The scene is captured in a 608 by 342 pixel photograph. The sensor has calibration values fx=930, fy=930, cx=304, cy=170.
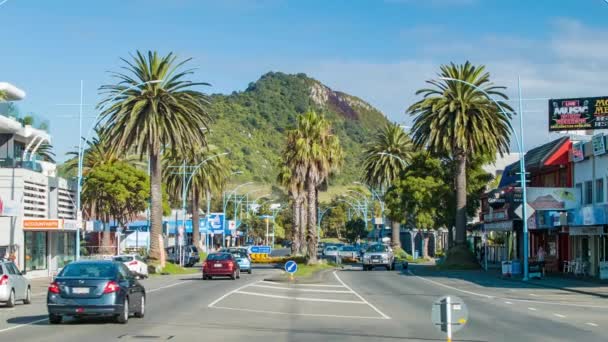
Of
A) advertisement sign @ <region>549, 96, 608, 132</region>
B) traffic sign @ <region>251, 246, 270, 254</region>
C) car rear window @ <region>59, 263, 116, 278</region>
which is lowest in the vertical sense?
traffic sign @ <region>251, 246, 270, 254</region>

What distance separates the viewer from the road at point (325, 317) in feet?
66.2

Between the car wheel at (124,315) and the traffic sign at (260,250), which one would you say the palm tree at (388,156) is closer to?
the traffic sign at (260,250)

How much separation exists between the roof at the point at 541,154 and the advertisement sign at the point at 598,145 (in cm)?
699

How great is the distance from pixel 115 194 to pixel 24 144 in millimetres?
18946

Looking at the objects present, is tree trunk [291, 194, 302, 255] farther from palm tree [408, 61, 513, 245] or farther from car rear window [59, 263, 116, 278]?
car rear window [59, 263, 116, 278]

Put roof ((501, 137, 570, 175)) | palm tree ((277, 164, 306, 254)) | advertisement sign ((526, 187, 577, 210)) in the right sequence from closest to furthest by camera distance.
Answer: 1. advertisement sign ((526, 187, 577, 210))
2. roof ((501, 137, 570, 175))
3. palm tree ((277, 164, 306, 254))

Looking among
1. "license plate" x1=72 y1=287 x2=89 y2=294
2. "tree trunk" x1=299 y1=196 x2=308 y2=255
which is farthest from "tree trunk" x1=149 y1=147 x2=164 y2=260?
"license plate" x1=72 y1=287 x2=89 y2=294

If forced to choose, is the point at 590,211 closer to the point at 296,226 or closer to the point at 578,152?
the point at 578,152

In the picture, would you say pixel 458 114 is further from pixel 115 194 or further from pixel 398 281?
pixel 115 194

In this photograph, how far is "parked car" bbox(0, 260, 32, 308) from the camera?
1133 inches

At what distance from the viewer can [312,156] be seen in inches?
2744

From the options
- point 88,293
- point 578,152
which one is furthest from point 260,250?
point 88,293

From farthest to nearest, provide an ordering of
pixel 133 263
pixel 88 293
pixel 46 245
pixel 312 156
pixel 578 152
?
1. pixel 312 156
2. pixel 46 245
3. pixel 578 152
4. pixel 133 263
5. pixel 88 293

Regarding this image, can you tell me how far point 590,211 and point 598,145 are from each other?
4.39m
